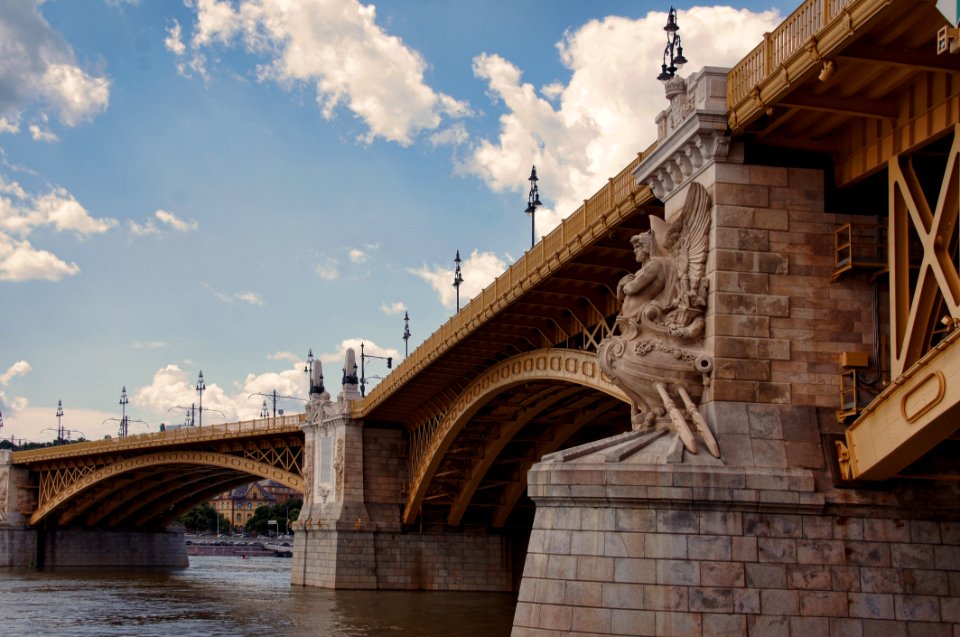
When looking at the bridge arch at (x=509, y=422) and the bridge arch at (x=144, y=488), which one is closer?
the bridge arch at (x=509, y=422)

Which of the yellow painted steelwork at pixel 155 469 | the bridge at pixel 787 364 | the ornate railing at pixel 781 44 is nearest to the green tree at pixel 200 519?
the yellow painted steelwork at pixel 155 469

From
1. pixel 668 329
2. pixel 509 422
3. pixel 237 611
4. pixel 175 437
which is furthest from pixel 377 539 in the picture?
pixel 668 329

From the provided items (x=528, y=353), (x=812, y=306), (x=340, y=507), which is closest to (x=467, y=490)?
(x=340, y=507)

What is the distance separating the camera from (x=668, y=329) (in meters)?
20.0

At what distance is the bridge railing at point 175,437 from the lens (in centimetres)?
6525

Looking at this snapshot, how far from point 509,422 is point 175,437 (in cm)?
3122

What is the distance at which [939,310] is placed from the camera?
17875 millimetres

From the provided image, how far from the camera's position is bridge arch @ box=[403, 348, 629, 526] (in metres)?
36.1

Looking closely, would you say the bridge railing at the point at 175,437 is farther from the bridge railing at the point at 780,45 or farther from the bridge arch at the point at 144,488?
the bridge railing at the point at 780,45

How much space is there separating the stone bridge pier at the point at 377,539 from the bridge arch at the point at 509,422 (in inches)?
47.0

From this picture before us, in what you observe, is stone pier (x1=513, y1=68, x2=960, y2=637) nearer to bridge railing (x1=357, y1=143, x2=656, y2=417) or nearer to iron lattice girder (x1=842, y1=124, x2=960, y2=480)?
iron lattice girder (x1=842, y1=124, x2=960, y2=480)

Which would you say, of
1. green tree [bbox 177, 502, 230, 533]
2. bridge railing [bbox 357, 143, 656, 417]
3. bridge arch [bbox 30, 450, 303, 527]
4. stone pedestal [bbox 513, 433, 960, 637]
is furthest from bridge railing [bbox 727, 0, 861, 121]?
green tree [bbox 177, 502, 230, 533]

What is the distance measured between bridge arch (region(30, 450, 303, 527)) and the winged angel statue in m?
50.9

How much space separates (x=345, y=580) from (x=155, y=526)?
45.7m
